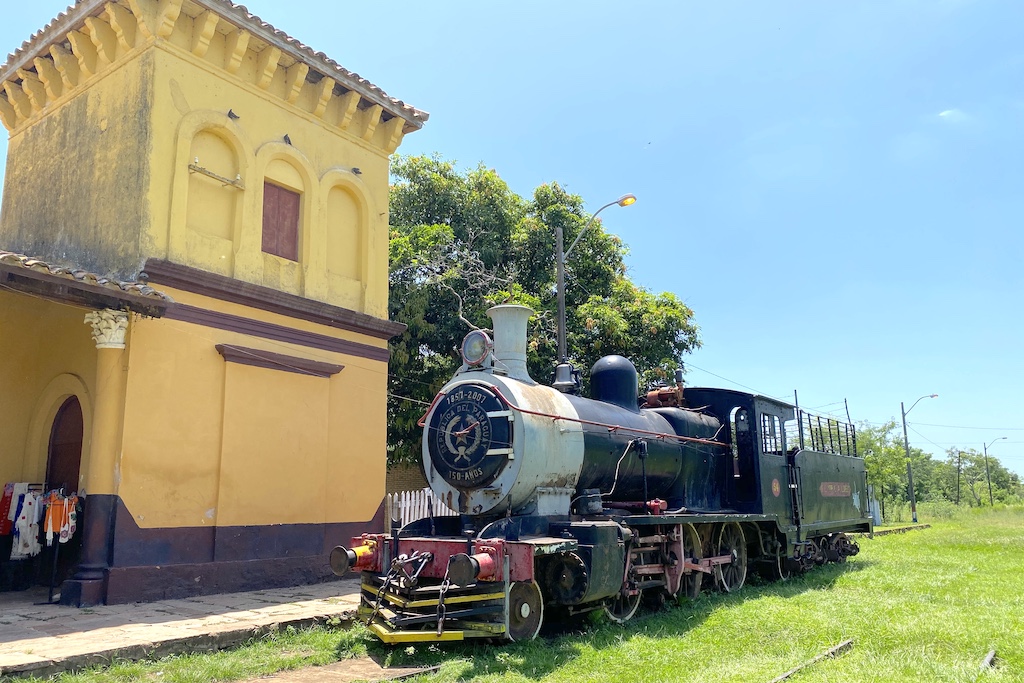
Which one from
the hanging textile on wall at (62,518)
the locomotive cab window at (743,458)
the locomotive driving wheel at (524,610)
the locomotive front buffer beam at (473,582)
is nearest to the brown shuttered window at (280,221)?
the hanging textile on wall at (62,518)

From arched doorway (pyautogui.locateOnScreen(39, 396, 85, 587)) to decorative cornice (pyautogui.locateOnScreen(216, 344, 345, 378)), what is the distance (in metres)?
2.01

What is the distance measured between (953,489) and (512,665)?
74.6 metres

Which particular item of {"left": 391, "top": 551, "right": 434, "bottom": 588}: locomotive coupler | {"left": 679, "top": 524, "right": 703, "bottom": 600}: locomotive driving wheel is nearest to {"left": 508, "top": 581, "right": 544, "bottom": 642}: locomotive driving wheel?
{"left": 391, "top": 551, "right": 434, "bottom": 588}: locomotive coupler

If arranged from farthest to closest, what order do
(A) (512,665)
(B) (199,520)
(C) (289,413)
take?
(C) (289,413) < (B) (199,520) < (A) (512,665)

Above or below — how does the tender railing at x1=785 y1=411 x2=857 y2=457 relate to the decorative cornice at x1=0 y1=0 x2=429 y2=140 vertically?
below

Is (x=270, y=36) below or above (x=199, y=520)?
above

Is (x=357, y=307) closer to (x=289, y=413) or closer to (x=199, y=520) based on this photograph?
(x=289, y=413)

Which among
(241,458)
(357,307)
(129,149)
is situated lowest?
(241,458)

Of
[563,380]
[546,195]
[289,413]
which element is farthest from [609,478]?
[546,195]

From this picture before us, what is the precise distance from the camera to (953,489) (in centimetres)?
6819

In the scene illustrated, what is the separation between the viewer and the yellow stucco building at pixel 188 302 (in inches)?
352

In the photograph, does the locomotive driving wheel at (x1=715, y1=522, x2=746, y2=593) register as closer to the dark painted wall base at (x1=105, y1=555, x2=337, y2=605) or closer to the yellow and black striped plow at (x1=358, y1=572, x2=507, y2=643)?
the yellow and black striped plow at (x1=358, y1=572, x2=507, y2=643)

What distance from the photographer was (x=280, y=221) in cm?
1140

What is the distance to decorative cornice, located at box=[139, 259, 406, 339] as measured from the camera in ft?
30.9
